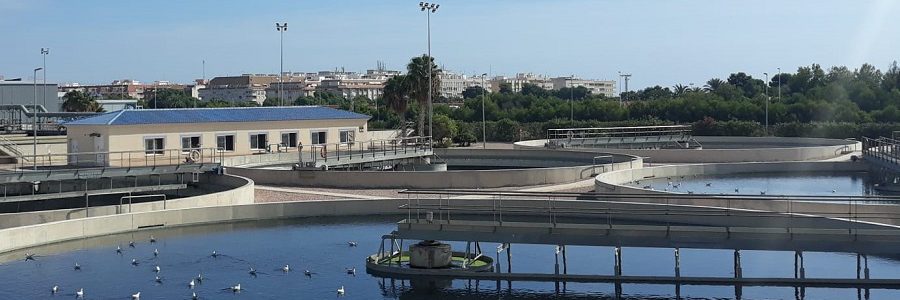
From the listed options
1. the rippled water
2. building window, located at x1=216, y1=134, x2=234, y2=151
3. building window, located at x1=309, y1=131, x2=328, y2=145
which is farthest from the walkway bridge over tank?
building window, located at x1=309, y1=131, x2=328, y2=145

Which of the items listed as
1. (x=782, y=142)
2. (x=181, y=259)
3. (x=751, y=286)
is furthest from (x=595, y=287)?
(x=782, y=142)

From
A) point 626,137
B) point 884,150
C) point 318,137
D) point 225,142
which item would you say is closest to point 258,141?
point 225,142

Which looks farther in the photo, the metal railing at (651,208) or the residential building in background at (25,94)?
the residential building in background at (25,94)

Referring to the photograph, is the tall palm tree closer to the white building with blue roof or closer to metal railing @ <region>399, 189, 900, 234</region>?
the white building with blue roof

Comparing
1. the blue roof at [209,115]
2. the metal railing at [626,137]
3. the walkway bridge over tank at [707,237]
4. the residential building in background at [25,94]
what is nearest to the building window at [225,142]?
the blue roof at [209,115]

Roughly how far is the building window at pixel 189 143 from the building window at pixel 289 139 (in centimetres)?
451

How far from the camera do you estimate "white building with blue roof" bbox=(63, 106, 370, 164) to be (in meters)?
46.8

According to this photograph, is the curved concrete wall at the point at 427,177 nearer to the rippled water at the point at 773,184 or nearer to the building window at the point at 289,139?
the rippled water at the point at 773,184

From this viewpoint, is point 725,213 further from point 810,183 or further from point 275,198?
point 810,183

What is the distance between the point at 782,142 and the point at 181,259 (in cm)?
5054

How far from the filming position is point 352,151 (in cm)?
5278

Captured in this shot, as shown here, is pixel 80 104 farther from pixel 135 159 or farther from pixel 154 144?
pixel 135 159

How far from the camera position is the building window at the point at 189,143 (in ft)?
160

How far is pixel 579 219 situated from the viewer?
33.6m
